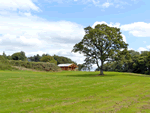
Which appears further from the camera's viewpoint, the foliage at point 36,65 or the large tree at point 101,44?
the foliage at point 36,65

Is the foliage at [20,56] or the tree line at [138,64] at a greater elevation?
the foliage at [20,56]

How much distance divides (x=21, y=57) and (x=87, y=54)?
257 ft

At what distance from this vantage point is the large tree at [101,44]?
40750mm

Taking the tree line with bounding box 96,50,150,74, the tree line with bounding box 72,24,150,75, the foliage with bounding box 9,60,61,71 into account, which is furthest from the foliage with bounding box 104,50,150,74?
the foliage with bounding box 9,60,61,71

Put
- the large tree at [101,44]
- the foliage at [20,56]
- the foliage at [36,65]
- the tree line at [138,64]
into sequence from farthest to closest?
1. the foliage at [20,56]
2. the tree line at [138,64]
3. the foliage at [36,65]
4. the large tree at [101,44]

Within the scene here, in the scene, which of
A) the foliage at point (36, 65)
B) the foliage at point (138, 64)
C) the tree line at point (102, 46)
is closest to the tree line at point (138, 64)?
the foliage at point (138, 64)

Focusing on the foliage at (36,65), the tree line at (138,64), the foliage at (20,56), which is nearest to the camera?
the foliage at (36,65)

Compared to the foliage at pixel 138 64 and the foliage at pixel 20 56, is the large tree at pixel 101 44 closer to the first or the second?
the foliage at pixel 138 64

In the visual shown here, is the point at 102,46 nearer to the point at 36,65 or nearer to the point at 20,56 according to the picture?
the point at 36,65

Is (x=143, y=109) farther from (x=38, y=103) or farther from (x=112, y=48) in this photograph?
(x=112, y=48)

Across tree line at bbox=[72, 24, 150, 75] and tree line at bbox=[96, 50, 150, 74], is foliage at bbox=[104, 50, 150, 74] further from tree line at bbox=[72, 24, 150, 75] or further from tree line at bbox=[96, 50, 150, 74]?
tree line at bbox=[72, 24, 150, 75]

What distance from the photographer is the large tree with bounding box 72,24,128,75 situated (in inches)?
1604

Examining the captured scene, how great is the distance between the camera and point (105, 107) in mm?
9688

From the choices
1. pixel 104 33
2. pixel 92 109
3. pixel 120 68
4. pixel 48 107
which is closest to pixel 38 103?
pixel 48 107
